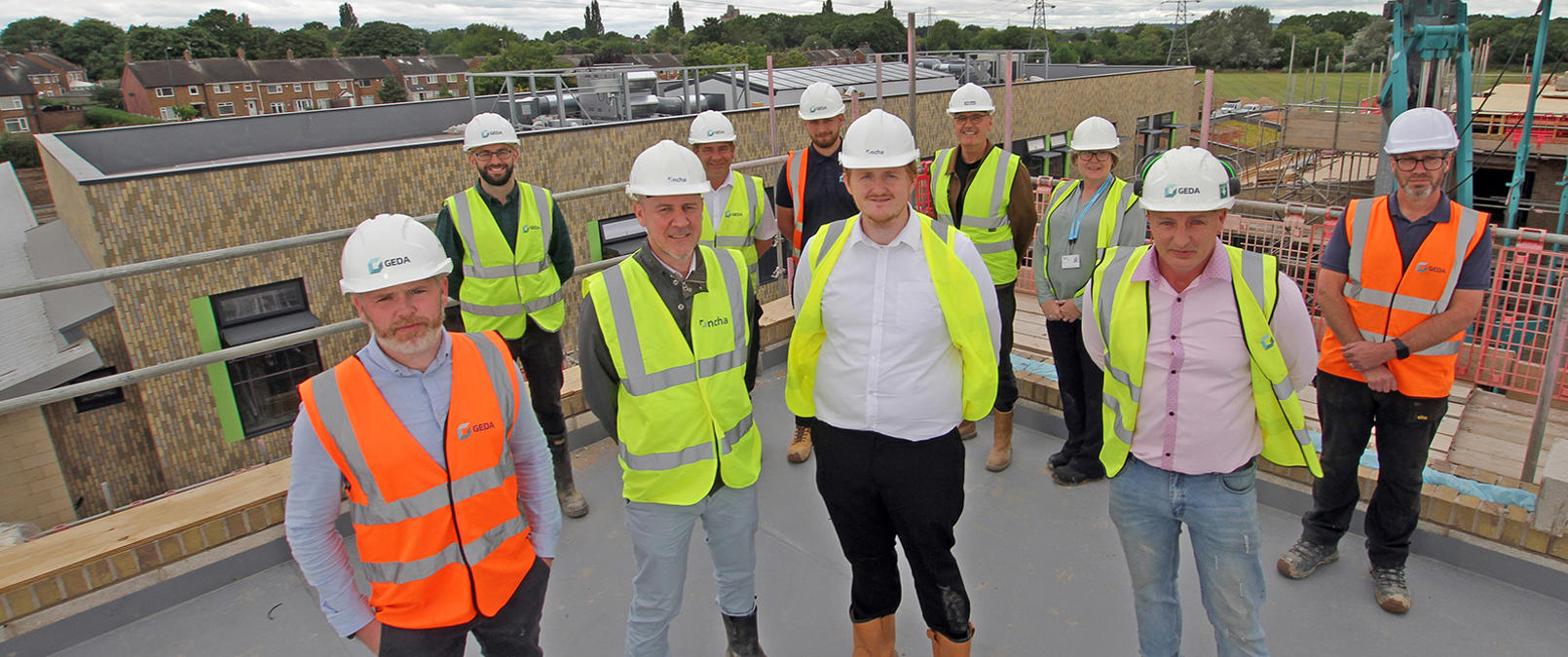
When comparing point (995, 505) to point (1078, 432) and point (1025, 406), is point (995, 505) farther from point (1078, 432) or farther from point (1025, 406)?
point (1025, 406)

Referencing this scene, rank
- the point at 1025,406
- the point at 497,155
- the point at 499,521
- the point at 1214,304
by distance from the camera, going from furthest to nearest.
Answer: the point at 1025,406 → the point at 497,155 → the point at 1214,304 → the point at 499,521

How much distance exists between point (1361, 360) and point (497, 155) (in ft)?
11.7

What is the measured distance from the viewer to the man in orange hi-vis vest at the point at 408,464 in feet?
6.09

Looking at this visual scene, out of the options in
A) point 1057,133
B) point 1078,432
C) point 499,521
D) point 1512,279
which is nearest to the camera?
point 499,521

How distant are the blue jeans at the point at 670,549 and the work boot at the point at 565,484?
4.54 feet

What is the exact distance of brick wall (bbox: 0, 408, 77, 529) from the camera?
1358 cm

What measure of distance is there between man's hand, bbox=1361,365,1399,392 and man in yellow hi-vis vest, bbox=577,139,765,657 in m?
2.31

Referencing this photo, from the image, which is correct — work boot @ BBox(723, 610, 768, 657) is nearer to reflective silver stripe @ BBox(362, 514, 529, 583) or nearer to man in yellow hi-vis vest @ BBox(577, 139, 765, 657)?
man in yellow hi-vis vest @ BBox(577, 139, 765, 657)

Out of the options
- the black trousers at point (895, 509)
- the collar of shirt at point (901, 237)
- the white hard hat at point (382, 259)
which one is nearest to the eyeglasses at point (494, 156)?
the white hard hat at point (382, 259)

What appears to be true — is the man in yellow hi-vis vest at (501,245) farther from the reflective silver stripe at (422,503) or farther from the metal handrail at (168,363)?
the reflective silver stripe at (422,503)

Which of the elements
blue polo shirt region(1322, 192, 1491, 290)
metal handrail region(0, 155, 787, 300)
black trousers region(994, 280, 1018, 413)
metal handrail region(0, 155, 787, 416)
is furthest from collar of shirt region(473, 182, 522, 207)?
blue polo shirt region(1322, 192, 1491, 290)

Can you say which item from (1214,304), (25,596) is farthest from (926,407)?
(25,596)

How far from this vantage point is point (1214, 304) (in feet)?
7.34

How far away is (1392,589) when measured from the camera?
306cm
